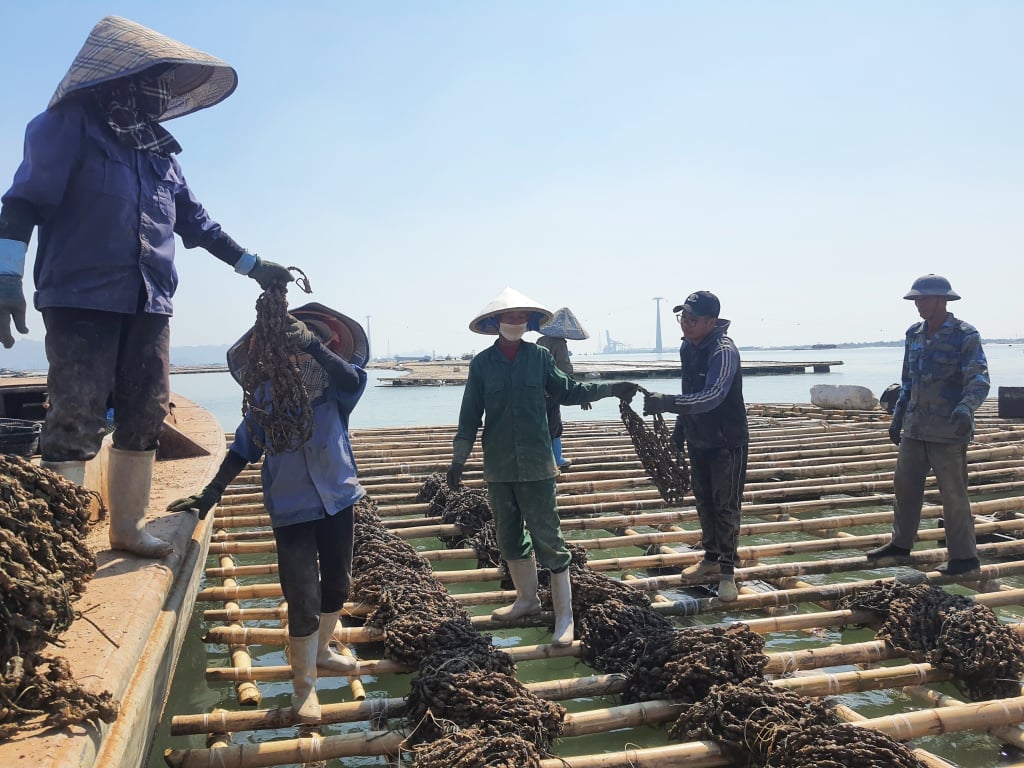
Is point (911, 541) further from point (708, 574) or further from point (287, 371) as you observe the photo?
point (287, 371)

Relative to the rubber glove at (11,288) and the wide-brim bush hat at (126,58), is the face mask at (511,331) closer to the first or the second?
the wide-brim bush hat at (126,58)

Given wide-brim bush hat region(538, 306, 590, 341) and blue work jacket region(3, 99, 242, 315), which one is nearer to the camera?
blue work jacket region(3, 99, 242, 315)

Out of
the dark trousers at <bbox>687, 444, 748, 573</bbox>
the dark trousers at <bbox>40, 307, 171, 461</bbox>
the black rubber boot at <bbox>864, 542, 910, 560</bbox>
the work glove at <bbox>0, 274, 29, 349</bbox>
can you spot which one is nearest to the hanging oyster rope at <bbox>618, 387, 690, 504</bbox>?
the dark trousers at <bbox>687, 444, 748, 573</bbox>

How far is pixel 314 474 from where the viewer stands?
8.34 ft

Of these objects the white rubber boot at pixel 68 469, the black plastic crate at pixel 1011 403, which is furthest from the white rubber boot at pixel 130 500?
the black plastic crate at pixel 1011 403

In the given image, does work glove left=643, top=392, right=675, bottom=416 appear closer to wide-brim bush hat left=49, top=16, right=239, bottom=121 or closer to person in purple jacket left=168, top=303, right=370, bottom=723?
person in purple jacket left=168, top=303, right=370, bottom=723

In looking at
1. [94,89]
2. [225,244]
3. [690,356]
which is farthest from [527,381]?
[94,89]

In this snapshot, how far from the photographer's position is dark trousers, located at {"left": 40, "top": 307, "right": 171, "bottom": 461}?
7.94 feet

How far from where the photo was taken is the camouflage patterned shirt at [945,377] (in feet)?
13.2

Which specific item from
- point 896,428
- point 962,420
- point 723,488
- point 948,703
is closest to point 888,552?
point 896,428

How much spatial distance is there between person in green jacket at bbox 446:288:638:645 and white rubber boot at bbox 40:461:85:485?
150cm

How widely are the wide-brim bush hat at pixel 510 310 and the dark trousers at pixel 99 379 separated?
1376 millimetres

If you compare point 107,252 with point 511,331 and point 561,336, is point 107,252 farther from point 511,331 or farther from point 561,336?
point 561,336

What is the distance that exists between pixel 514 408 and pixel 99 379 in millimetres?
1636
